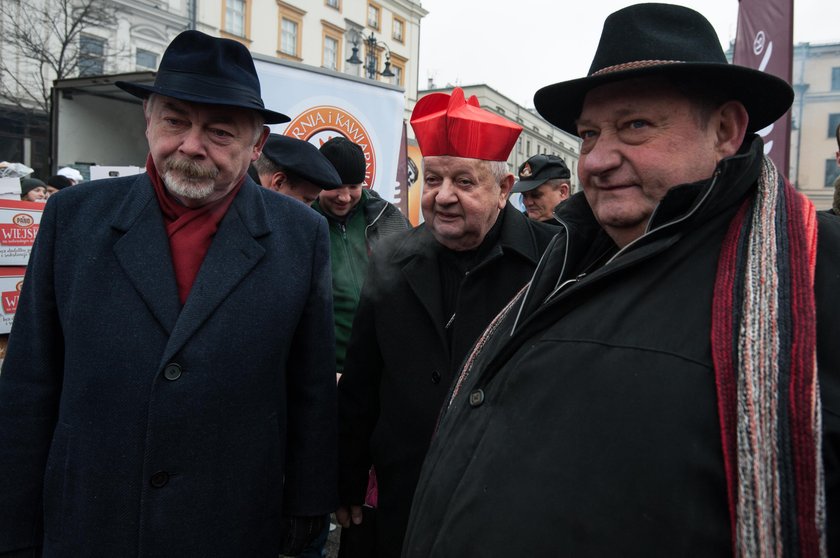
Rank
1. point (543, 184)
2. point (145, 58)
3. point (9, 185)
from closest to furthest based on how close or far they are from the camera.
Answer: point (543, 184), point (9, 185), point (145, 58)

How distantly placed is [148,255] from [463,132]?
123 cm

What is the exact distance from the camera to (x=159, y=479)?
173 cm

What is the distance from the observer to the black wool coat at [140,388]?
5.63 feet

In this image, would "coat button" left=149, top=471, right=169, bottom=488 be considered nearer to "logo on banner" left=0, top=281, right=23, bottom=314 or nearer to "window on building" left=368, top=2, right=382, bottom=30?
"logo on banner" left=0, top=281, right=23, bottom=314

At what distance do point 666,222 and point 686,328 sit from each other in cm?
25

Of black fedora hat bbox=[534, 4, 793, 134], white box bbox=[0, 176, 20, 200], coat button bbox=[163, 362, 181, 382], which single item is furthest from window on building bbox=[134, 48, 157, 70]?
black fedora hat bbox=[534, 4, 793, 134]

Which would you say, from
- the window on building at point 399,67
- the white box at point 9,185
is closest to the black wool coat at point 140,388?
the white box at point 9,185

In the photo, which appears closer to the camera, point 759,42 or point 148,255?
point 148,255

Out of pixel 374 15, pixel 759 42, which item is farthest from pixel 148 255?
pixel 374 15

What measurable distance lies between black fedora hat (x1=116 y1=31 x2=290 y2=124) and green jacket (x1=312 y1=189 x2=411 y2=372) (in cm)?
121

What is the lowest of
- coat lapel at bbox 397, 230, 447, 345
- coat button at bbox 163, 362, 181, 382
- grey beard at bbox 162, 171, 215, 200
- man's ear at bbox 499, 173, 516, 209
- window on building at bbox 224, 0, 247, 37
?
coat button at bbox 163, 362, 181, 382

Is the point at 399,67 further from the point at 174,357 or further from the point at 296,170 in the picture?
the point at 174,357

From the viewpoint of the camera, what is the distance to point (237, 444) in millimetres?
1848

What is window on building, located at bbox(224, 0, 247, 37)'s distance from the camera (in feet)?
93.5
